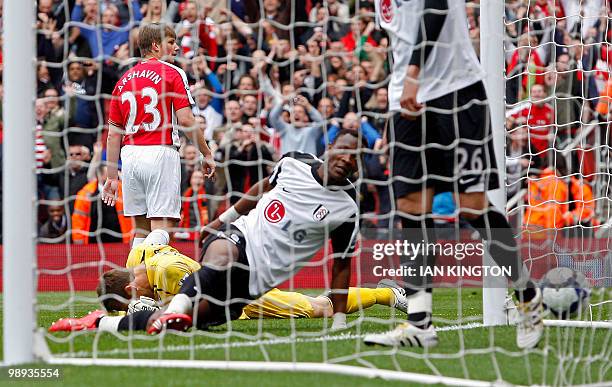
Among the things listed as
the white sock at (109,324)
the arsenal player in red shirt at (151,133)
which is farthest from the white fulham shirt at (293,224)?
the arsenal player in red shirt at (151,133)

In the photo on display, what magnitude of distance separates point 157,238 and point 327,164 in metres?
1.59

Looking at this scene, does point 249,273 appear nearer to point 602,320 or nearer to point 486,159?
point 486,159

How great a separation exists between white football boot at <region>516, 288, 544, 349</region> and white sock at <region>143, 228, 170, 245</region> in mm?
2778

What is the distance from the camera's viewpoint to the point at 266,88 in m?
10.4

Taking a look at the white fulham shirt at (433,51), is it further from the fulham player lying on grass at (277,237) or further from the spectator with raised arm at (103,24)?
the spectator with raised arm at (103,24)

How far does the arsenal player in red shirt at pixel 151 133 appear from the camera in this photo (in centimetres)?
748

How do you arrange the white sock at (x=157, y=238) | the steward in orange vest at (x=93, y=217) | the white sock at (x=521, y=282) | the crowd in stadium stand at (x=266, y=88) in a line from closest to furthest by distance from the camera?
the white sock at (x=521, y=282), the white sock at (x=157, y=238), the crowd in stadium stand at (x=266, y=88), the steward in orange vest at (x=93, y=217)

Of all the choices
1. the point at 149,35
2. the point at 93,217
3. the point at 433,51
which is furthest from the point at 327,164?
the point at 93,217

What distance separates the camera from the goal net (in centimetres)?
558

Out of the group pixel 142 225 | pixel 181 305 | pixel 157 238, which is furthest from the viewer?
pixel 142 225

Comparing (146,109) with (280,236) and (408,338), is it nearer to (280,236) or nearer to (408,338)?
(280,236)

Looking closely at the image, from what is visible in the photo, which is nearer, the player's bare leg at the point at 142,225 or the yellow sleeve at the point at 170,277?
→ the yellow sleeve at the point at 170,277

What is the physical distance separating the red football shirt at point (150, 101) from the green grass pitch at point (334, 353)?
62.3 inches

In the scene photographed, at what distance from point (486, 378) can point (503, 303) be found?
7.21 ft
